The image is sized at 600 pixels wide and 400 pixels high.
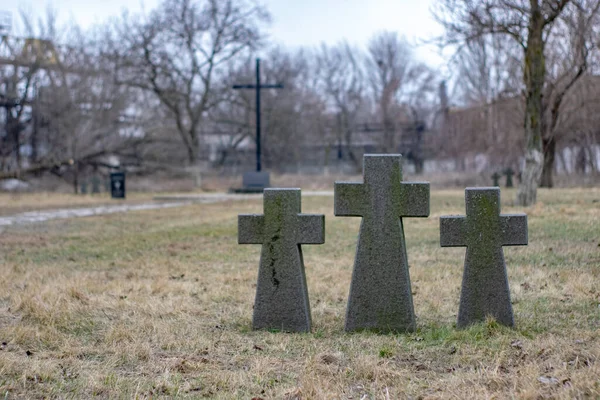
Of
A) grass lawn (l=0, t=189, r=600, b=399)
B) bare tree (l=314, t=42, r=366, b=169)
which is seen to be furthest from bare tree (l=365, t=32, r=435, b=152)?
grass lawn (l=0, t=189, r=600, b=399)

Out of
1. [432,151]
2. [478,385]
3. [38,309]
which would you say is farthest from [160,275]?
[432,151]

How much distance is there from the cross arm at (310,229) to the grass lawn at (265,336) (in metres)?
0.74

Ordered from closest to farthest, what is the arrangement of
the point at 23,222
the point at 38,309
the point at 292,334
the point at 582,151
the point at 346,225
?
the point at 292,334, the point at 38,309, the point at 346,225, the point at 23,222, the point at 582,151

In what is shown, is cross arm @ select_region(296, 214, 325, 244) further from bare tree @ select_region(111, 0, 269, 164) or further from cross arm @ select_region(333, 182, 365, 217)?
bare tree @ select_region(111, 0, 269, 164)

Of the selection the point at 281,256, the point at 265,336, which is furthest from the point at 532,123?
the point at 265,336

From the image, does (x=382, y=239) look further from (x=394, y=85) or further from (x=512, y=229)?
(x=394, y=85)

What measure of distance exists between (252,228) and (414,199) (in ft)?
4.30

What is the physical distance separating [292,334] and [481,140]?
34.7m

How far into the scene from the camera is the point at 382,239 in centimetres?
559

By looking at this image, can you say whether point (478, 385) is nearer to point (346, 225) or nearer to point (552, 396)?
point (552, 396)

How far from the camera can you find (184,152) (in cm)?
4569

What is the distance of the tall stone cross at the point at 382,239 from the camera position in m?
5.55

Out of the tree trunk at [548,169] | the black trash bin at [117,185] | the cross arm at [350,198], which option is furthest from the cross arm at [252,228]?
the tree trunk at [548,169]

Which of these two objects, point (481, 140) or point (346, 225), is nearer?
point (346, 225)
